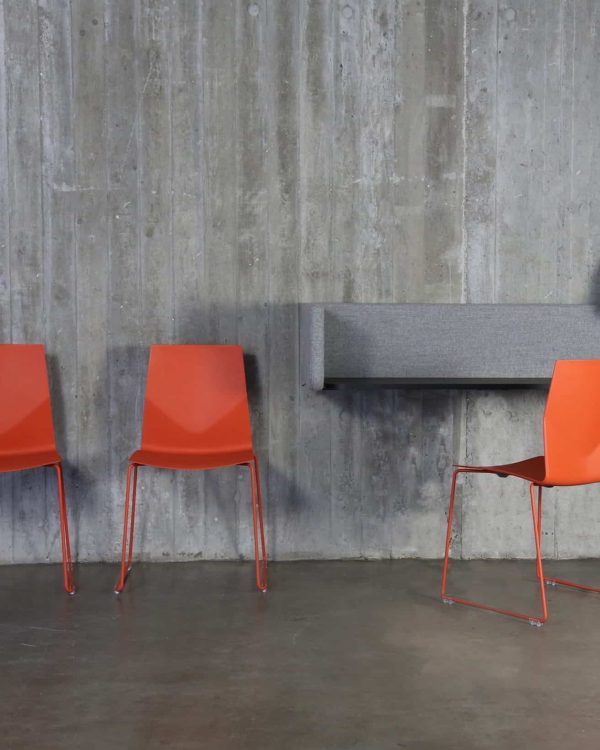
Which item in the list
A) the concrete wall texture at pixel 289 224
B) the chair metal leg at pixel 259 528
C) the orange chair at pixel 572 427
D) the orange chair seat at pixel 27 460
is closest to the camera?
the orange chair at pixel 572 427

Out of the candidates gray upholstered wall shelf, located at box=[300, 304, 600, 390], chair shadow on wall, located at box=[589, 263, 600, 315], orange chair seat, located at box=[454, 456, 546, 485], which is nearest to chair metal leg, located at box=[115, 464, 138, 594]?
gray upholstered wall shelf, located at box=[300, 304, 600, 390]

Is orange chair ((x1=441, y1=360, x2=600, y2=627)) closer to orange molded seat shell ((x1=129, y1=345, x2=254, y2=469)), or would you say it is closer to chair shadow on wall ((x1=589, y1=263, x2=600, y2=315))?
chair shadow on wall ((x1=589, y1=263, x2=600, y2=315))

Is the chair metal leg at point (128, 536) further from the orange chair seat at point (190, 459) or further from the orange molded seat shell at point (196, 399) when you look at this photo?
the orange molded seat shell at point (196, 399)

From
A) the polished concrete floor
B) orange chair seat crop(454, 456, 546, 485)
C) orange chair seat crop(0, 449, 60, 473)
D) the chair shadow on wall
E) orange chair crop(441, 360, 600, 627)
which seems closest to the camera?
the polished concrete floor

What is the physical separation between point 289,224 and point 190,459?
1046 millimetres

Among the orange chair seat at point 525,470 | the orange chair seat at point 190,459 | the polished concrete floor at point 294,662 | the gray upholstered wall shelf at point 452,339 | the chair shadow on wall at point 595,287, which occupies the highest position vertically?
the chair shadow on wall at point 595,287

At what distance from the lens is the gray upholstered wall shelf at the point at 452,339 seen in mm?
3271

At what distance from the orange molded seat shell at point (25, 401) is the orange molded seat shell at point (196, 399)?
0.38m

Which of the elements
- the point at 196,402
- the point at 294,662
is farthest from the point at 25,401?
the point at 294,662

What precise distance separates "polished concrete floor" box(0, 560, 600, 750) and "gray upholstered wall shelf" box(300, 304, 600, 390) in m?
0.80

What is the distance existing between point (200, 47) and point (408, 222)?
3.54 feet

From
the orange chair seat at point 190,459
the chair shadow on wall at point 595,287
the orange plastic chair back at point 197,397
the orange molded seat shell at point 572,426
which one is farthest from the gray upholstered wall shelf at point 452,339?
the orange molded seat shell at point 572,426

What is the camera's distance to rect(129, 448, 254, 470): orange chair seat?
9.17ft

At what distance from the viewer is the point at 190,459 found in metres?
2.91
